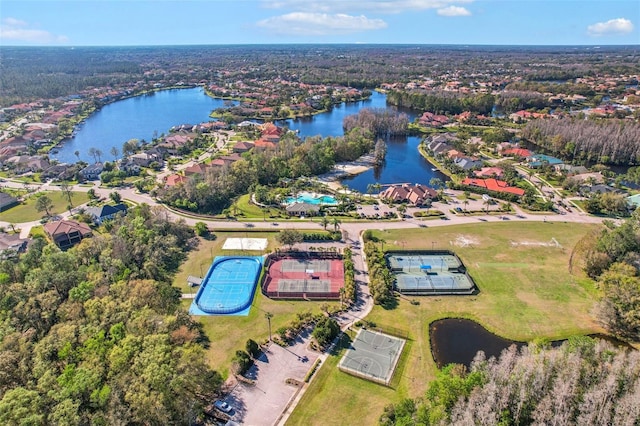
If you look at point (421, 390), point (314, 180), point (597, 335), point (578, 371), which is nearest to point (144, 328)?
point (421, 390)

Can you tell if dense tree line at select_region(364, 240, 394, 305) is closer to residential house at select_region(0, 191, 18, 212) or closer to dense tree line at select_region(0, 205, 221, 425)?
dense tree line at select_region(0, 205, 221, 425)

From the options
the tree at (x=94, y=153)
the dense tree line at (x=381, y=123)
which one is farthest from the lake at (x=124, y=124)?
the dense tree line at (x=381, y=123)

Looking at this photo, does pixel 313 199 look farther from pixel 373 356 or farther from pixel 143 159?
pixel 143 159

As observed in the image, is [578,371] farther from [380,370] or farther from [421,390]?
[380,370]

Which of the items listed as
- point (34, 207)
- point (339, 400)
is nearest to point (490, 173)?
point (339, 400)

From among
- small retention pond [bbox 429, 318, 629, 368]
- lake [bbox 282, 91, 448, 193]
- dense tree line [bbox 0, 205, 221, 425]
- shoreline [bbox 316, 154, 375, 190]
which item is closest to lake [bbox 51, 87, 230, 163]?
lake [bbox 282, 91, 448, 193]
